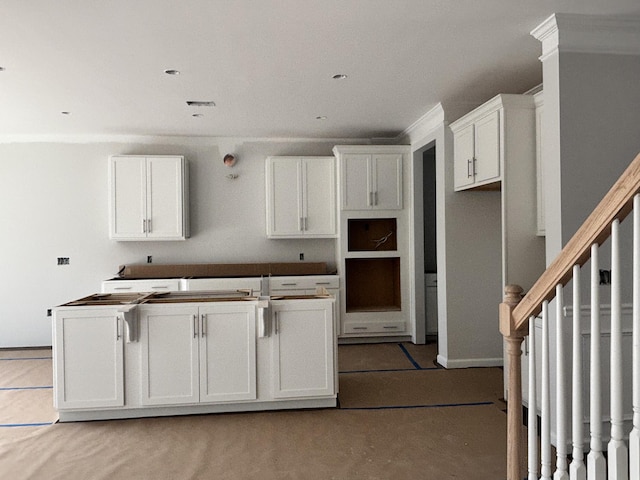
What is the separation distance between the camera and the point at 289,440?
3.28 meters

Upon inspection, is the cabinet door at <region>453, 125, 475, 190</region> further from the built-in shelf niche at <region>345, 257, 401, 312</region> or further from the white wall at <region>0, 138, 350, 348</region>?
the white wall at <region>0, 138, 350, 348</region>

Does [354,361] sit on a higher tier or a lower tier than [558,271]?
lower

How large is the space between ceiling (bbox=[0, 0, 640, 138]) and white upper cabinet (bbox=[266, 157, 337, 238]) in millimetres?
728

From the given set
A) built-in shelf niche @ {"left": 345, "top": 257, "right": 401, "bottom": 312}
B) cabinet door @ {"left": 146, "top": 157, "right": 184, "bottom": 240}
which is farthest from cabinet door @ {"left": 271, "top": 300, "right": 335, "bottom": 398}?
cabinet door @ {"left": 146, "top": 157, "right": 184, "bottom": 240}

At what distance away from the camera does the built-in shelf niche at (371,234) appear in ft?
21.3

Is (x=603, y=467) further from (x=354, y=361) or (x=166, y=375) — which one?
(x=354, y=361)

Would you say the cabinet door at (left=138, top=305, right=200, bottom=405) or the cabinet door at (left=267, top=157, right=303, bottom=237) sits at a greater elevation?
the cabinet door at (left=267, top=157, right=303, bottom=237)

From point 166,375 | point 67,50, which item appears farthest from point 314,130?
point 166,375

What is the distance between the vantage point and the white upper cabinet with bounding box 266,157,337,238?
20.3ft

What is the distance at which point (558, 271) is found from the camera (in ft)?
5.05

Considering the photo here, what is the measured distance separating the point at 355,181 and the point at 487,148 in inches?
85.8

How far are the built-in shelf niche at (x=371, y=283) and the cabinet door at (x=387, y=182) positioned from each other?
32.3 inches

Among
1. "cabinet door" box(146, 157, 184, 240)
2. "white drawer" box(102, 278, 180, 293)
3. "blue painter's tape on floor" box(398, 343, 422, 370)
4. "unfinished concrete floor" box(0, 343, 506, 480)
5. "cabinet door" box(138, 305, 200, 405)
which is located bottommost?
"unfinished concrete floor" box(0, 343, 506, 480)

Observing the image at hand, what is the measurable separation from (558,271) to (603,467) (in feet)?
1.86
